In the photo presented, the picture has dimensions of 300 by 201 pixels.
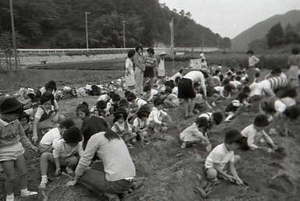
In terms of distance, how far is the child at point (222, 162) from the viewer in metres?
4.89

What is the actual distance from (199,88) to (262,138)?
11.6ft

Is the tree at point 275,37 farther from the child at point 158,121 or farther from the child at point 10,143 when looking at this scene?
the child at point 10,143

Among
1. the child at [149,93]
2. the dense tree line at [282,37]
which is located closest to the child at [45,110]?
the child at [149,93]

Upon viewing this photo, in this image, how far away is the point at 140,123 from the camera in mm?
6773

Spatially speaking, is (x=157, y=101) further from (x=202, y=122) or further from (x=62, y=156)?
(x=62, y=156)

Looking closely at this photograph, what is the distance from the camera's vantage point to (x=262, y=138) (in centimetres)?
645

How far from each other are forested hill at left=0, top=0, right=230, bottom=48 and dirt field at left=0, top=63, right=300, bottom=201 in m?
37.8

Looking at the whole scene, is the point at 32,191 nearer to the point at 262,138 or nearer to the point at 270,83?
the point at 262,138

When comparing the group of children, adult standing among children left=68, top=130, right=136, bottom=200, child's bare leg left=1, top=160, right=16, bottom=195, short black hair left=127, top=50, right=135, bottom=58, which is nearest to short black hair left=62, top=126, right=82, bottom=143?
the group of children

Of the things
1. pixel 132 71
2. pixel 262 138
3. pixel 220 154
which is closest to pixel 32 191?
pixel 220 154

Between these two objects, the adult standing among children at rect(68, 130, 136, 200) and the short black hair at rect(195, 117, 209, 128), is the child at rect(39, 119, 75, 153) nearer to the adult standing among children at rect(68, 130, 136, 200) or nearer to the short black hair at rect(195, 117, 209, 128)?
the adult standing among children at rect(68, 130, 136, 200)

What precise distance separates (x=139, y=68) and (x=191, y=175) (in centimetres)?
531

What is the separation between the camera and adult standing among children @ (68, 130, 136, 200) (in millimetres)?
4008

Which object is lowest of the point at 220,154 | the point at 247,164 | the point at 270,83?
the point at 247,164
